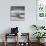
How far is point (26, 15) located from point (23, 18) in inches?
Result: 7.2

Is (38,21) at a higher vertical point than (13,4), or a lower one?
lower

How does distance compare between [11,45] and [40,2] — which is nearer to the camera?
[11,45]

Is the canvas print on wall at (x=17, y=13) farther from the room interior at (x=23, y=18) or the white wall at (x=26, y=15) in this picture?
the white wall at (x=26, y=15)

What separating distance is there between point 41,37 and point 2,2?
221cm

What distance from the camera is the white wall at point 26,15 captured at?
682 centimetres

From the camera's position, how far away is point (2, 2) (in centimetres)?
680

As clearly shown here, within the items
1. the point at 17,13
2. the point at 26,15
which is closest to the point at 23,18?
the point at 26,15

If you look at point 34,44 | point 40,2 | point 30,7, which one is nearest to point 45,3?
point 40,2

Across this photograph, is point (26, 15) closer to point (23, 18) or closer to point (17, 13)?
point (23, 18)

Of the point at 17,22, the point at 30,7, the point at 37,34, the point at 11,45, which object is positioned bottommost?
the point at 11,45

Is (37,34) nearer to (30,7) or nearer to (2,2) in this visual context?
(30,7)

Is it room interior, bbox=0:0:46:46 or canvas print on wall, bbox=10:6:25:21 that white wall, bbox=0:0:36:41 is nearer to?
room interior, bbox=0:0:46:46

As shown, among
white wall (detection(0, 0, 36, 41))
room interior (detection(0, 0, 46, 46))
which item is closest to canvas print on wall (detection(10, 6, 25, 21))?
room interior (detection(0, 0, 46, 46))

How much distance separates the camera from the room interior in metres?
6.82
